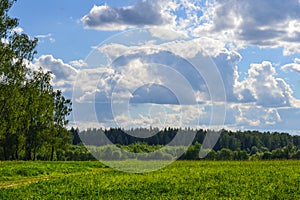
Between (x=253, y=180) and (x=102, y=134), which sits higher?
(x=102, y=134)

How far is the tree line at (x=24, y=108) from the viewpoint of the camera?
48.7 metres

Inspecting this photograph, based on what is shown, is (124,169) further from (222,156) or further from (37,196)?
(222,156)

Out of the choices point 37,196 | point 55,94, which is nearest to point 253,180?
point 37,196

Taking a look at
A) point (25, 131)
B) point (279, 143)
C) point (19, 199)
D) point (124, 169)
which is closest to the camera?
point (19, 199)

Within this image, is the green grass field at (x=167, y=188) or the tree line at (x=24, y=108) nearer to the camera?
the green grass field at (x=167, y=188)

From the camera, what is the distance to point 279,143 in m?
149

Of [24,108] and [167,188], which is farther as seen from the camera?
[24,108]

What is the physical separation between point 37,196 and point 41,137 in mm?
49672

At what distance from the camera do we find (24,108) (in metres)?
Result: 59.6

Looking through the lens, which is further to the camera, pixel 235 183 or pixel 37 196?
pixel 235 183

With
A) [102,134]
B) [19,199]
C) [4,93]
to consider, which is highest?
[4,93]

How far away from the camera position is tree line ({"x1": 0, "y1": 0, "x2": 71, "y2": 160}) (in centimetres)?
4872

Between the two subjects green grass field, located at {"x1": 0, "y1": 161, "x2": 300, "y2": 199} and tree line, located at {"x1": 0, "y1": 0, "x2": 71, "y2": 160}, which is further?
tree line, located at {"x1": 0, "y1": 0, "x2": 71, "y2": 160}

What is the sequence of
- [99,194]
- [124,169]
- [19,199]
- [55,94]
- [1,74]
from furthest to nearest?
[55,94]
[1,74]
[124,169]
[99,194]
[19,199]
